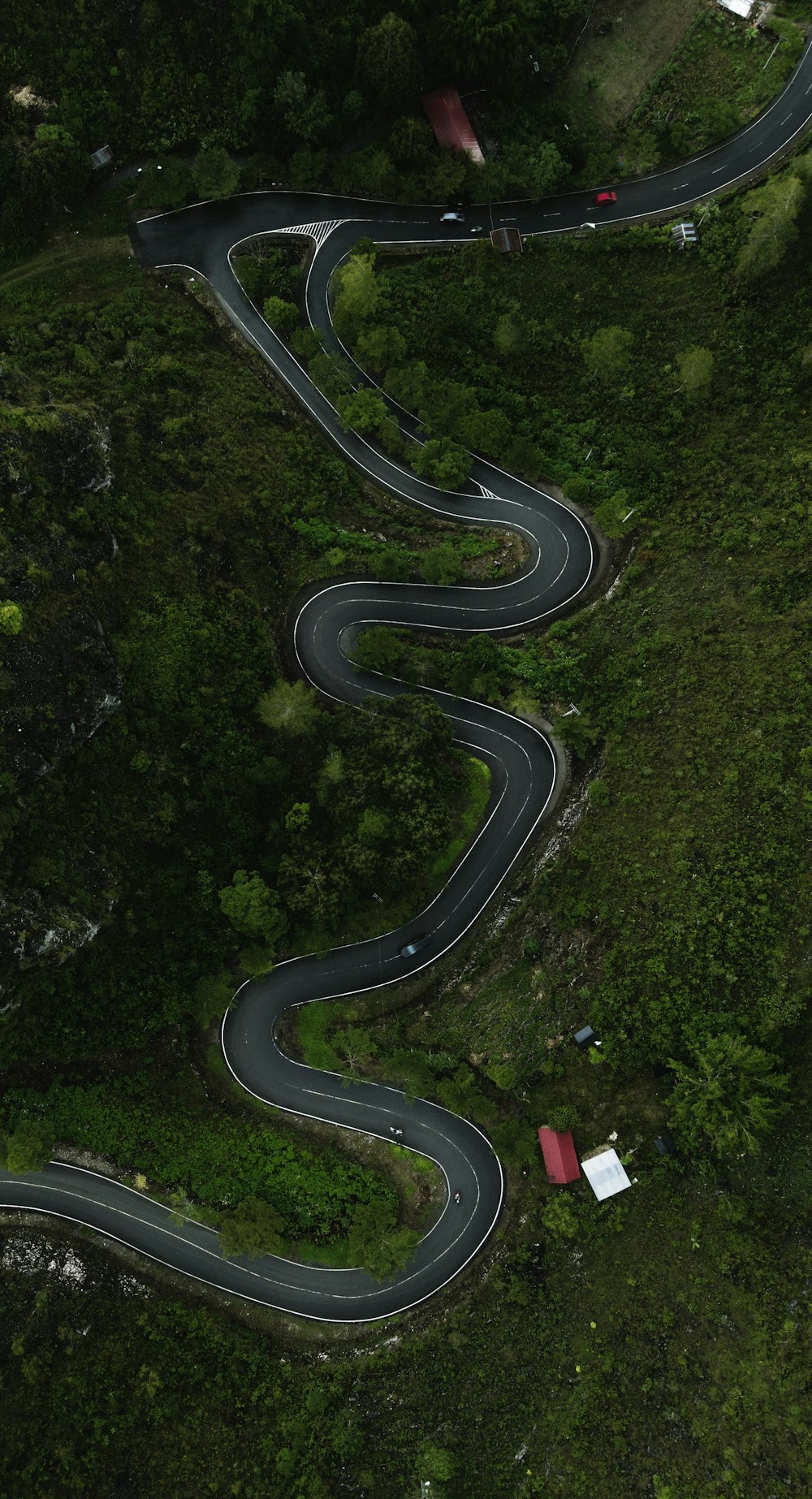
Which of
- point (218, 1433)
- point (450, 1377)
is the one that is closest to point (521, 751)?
point (450, 1377)

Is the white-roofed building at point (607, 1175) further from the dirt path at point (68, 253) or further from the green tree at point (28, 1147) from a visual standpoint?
the dirt path at point (68, 253)

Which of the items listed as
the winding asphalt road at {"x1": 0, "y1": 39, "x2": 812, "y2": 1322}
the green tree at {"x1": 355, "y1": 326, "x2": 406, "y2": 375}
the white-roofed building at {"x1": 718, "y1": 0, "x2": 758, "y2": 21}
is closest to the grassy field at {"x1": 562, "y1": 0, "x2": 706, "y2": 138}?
the white-roofed building at {"x1": 718, "y1": 0, "x2": 758, "y2": 21}

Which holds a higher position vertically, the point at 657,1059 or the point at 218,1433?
the point at 657,1059

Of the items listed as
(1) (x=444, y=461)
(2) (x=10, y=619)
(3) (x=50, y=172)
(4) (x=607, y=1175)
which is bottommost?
(4) (x=607, y=1175)

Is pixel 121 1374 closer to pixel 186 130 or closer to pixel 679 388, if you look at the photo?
pixel 679 388

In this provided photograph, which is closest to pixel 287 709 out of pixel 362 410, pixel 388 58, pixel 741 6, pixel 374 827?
pixel 374 827

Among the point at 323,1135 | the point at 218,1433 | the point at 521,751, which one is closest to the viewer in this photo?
the point at 218,1433

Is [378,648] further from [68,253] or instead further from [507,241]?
[68,253]

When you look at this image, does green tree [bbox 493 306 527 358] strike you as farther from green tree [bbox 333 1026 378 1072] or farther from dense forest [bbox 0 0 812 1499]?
green tree [bbox 333 1026 378 1072]
